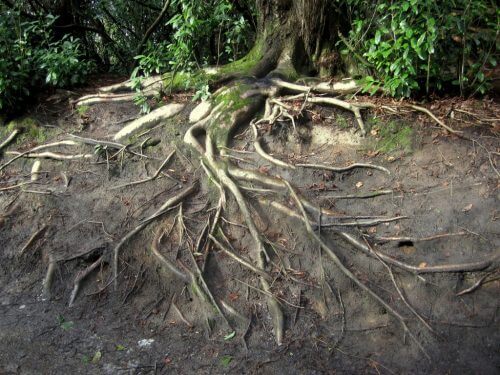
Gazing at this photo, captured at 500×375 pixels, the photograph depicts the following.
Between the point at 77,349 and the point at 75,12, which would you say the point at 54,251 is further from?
the point at 75,12

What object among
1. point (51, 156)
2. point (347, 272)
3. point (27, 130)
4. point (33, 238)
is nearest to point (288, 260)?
point (347, 272)

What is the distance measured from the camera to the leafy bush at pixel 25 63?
24.5 feet

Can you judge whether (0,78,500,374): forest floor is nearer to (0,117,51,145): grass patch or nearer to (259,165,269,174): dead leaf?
(259,165,269,174): dead leaf

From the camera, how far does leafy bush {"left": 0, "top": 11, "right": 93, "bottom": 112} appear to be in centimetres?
746

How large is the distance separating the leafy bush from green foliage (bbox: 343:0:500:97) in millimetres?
4382

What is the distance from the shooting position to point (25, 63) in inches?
297

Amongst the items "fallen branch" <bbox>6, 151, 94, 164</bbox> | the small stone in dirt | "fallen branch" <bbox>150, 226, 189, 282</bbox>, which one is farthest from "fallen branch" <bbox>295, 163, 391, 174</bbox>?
"fallen branch" <bbox>6, 151, 94, 164</bbox>

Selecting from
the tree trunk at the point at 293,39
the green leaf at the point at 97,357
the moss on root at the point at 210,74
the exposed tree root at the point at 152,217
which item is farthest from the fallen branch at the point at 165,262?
the tree trunk at the point at 293,39

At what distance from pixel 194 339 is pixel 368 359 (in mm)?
1797

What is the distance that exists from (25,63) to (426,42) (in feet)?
18.7

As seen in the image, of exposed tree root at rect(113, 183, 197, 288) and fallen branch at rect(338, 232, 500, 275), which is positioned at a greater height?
Answer: exposed tree root at rect(113, 183, 197, 288)

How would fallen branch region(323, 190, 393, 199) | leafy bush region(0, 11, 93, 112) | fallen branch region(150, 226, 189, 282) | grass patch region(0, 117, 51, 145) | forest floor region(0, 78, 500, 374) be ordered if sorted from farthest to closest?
grass patch region(0, 117, 51, 145) < leafy bush region(0, 11, 93, 112) < fallen branch region(323, 190, 393, 199) < fallen branch region(150, 226, 189, 282) < forest floor region(0, 78, 500, 374)

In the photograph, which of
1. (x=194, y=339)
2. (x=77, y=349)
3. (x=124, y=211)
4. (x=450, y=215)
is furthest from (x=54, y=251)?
(x=450, y=215)

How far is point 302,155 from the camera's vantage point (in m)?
6.69
